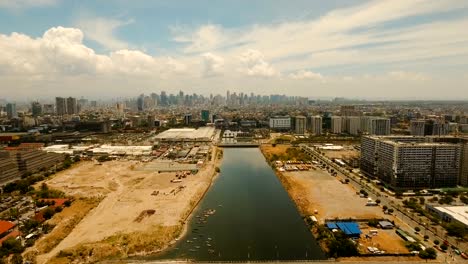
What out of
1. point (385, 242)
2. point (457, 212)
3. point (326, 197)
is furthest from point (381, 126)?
point (385, 242)

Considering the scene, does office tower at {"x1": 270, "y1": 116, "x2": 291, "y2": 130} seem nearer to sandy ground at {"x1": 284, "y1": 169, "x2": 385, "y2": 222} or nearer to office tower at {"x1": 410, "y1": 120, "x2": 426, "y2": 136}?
office tower at {"x1": 410, "y1": 120, "x2": 426, "y2": 136}

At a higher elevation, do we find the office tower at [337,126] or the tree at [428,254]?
the office tower at [337,126]

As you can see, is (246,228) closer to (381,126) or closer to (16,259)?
(16,259)

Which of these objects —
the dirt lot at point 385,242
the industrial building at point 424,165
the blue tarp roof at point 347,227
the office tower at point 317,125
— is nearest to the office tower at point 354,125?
the office tower at point 317,125

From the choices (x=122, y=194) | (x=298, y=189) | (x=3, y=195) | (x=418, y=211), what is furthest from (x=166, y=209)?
(x=418, y=211)

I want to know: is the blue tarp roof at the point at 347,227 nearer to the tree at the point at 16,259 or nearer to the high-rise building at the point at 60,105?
the tree at the point at 16,259

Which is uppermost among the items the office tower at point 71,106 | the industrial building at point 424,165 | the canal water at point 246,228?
the office tower at point 71,106
